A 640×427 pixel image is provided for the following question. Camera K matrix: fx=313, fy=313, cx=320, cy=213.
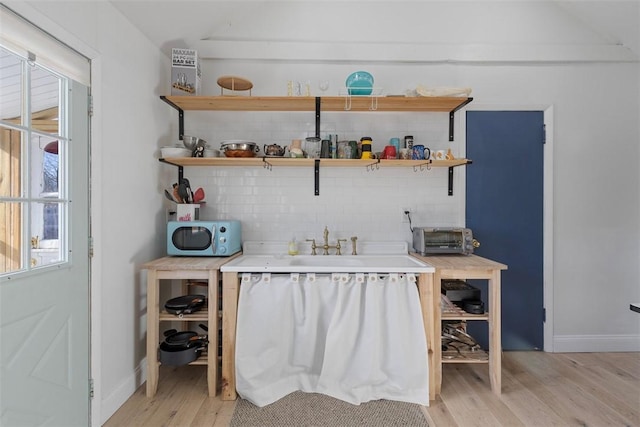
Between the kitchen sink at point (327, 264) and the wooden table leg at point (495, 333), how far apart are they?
16.6 inches

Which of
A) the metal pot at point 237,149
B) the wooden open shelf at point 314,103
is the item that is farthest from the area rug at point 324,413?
the wooden open shelf at point 314,103

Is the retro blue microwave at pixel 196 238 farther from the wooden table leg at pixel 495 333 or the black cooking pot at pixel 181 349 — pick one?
the wooden table leg at pixel 495 333

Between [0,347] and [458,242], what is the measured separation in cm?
252

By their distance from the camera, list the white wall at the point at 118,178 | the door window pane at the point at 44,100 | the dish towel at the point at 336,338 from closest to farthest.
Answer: the door window pane at the point at 44,100 → the white wall at the point at 118,178 → the dish towel at the point at 336,338

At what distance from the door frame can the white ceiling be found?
0.53 metres

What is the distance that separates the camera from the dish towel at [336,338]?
1894 mm

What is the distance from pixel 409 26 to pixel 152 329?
2.95 meters

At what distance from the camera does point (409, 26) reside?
8.46 ft

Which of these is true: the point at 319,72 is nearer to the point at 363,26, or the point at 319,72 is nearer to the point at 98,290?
the point at 363,26

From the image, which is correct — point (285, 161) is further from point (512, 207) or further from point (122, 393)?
point (512, 207)

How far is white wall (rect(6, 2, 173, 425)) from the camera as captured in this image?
5.55 ft

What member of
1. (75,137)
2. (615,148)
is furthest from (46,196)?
(615,148)

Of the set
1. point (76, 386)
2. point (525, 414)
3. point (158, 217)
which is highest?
point (158, 217)

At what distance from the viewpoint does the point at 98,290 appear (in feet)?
5.60
